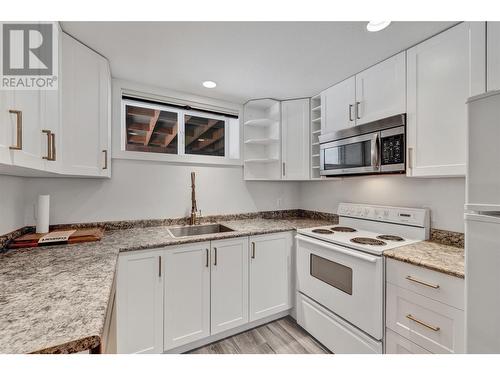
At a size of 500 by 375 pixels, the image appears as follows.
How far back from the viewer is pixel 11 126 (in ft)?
2.71

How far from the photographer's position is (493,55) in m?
1.16

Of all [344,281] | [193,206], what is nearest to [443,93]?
[344,281]

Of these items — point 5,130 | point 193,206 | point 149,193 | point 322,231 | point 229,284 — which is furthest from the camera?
point 193,206

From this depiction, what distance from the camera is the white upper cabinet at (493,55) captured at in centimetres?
114

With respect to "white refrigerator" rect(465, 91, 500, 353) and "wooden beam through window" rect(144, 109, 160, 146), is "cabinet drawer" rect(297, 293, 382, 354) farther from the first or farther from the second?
"wooden beam through window" rect(144, 109, 160, 146)

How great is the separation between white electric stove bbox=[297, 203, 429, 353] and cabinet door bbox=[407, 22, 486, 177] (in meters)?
0.51

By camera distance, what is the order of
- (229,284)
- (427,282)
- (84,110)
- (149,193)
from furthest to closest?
(149,193)
(229,284)
(84,110)
(427,282)

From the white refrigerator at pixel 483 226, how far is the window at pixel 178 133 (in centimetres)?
206

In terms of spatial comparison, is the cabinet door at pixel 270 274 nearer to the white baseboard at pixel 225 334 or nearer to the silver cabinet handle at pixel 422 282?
the white baseboard at pixel 225 334

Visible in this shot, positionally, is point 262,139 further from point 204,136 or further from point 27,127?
point 27,127

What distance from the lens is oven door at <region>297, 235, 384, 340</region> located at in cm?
145

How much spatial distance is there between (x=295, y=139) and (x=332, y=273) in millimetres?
1449

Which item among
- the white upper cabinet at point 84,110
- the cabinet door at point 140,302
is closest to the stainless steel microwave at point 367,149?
the cabinet door at point 140,302
